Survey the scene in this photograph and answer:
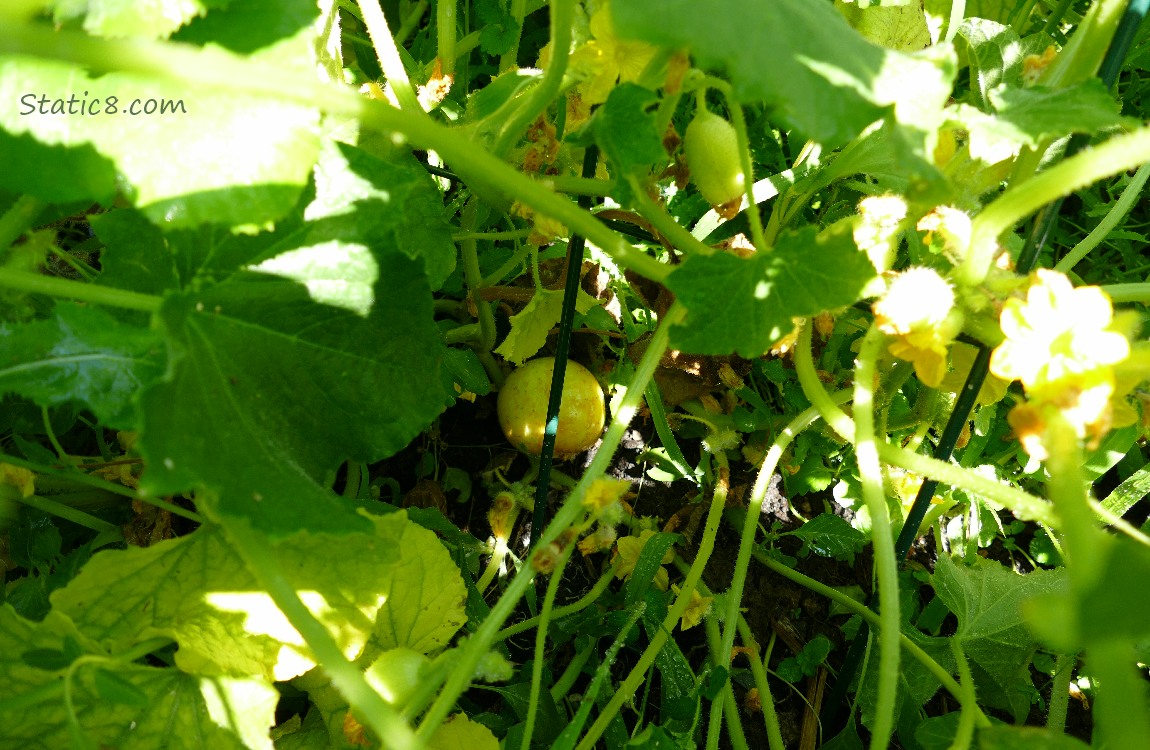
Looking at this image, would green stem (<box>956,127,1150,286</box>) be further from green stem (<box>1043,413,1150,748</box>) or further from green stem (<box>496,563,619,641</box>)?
green stem (<box>496,563,619,641</box>)

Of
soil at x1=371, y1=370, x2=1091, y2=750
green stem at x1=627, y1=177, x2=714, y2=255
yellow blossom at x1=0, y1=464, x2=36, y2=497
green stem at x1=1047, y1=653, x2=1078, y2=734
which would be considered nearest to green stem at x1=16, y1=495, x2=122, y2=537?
yellow blossom at x1=0, y1=464, x2=36, y2=497

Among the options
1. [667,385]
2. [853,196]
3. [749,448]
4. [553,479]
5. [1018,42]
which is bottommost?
[553,479]

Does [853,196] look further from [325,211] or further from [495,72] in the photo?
[325,211]

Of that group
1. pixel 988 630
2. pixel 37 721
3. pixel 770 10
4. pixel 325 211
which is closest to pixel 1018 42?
pixel 770 10

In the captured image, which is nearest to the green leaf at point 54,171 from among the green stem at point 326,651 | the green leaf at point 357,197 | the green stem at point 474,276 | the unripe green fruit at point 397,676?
the green leaf at point 357,197

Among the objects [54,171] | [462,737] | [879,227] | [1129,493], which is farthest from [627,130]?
[1129,493]
